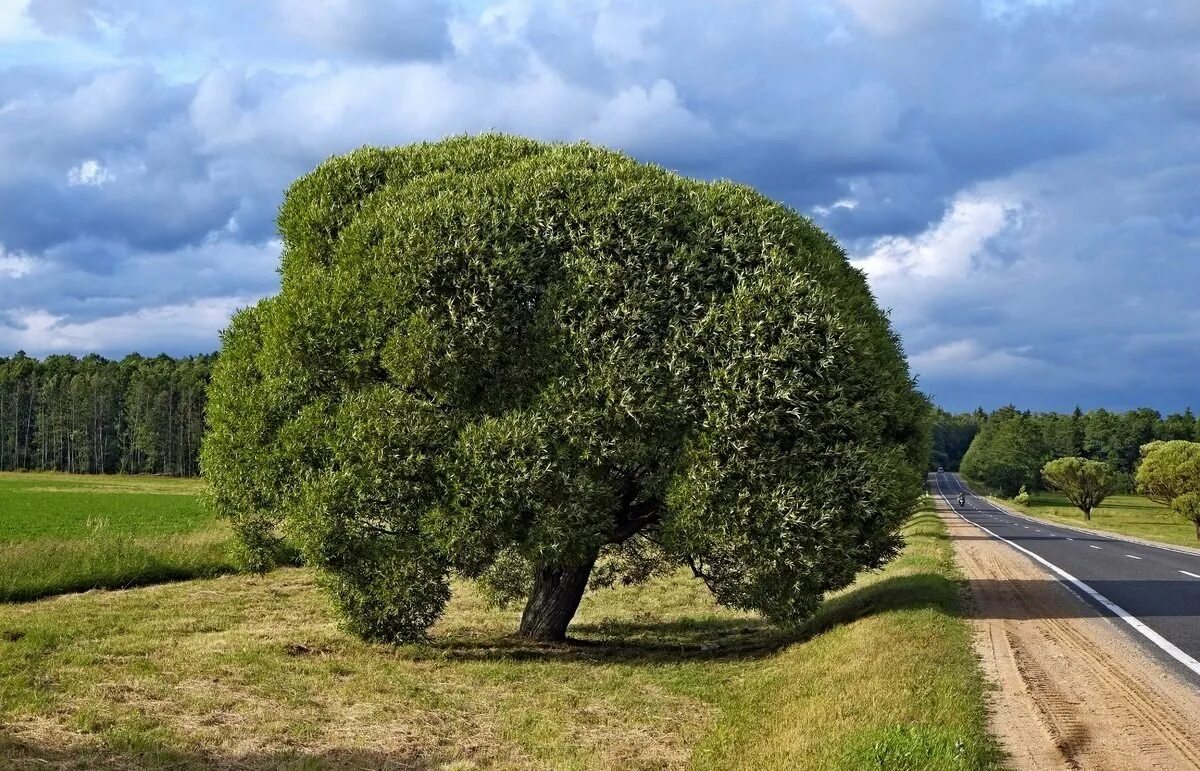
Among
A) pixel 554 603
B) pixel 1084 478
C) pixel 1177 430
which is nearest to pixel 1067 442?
pixel 1177 430

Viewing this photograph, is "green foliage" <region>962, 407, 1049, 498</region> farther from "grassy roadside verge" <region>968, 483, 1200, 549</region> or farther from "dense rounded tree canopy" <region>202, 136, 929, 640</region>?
"dense rounded tree canopy" <region>202, 136, 929, 640</region>

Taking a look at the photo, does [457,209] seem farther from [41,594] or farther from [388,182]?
[41,594]

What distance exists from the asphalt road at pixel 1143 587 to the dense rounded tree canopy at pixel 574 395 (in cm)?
443

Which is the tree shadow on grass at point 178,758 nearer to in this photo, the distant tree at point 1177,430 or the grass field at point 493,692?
the grass field at point 493,692

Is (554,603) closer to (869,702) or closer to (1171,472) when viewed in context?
(869,702)

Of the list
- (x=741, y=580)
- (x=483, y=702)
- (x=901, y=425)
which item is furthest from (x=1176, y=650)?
(x=483, y=702)

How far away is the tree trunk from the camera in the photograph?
1870cm

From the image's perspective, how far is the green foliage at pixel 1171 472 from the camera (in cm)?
6141

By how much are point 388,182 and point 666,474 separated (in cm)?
772

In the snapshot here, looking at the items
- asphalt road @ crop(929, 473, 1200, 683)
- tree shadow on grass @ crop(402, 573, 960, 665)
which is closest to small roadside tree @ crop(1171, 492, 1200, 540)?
asphalt road @ crop(929, 473, 1200, 683)

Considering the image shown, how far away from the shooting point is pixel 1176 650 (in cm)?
1398

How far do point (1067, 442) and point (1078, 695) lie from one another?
7167 inches

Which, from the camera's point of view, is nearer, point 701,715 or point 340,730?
point 340,730

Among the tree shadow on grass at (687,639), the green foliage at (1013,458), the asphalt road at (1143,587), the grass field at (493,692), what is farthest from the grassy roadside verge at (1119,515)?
the grass field at (493,692)
